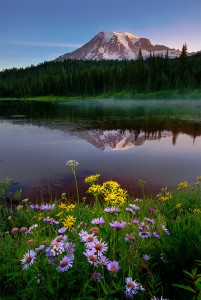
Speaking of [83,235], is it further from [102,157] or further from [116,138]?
[116,138]

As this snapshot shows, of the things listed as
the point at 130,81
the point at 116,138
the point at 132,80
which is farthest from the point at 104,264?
the point at 130,81

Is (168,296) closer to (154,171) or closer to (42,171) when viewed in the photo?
(154,171)

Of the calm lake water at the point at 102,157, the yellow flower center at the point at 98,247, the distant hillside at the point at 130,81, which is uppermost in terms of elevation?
the distant hillside at the point at 130,81

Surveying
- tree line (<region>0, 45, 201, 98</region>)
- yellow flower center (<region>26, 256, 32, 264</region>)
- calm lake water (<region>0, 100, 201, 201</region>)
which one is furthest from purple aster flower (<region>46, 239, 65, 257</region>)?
tree line (<region>0, 45, 201, 98</region>)

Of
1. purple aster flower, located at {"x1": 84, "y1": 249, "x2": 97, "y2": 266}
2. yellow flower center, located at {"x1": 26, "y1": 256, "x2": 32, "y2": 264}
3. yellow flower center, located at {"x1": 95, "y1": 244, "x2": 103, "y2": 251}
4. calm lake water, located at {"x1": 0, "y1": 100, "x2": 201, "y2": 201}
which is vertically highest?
yellow flower center, located at {"x1": 95, "y1": 244, "x2": 103, "y2": 251}

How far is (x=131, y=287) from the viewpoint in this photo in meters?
2.30

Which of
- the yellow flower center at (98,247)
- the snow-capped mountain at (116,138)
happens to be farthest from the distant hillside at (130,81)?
the yellow flower center at (98,247)

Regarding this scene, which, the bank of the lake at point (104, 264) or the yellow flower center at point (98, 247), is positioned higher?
the yellow flower center at point (98, 247)

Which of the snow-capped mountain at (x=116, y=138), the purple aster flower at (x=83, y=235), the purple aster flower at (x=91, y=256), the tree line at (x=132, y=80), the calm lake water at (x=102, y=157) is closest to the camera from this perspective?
the purple aster flower at (x=91, y=256)

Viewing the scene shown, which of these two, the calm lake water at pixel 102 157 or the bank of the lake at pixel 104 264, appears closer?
the bank of the lake at pixel 104 264

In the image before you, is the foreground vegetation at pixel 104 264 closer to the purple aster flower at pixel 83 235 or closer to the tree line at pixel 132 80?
the purple aster flower at pixel 83 235

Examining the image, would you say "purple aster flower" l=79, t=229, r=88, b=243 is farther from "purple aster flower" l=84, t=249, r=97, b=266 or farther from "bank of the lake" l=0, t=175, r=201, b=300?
"purple aster flower" l=84, t=249, r=97, b=266

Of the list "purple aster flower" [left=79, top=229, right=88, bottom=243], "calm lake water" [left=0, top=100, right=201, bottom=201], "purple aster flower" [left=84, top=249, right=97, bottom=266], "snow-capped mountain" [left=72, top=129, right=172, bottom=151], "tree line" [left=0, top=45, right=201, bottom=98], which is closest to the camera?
"purple aster flower" [left=84, top=249, right=97, bottom=266]

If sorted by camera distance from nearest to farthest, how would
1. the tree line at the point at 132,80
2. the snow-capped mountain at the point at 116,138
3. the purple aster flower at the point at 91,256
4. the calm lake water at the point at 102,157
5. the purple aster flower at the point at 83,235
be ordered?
the purple aster flower at the point at 91,256 → the purple aster flower at the point at 83,235 → the calm lake water at the point at 102,157 → the snow-capped mountain at the point at 116,138 → the tree line at the point at 132,80
